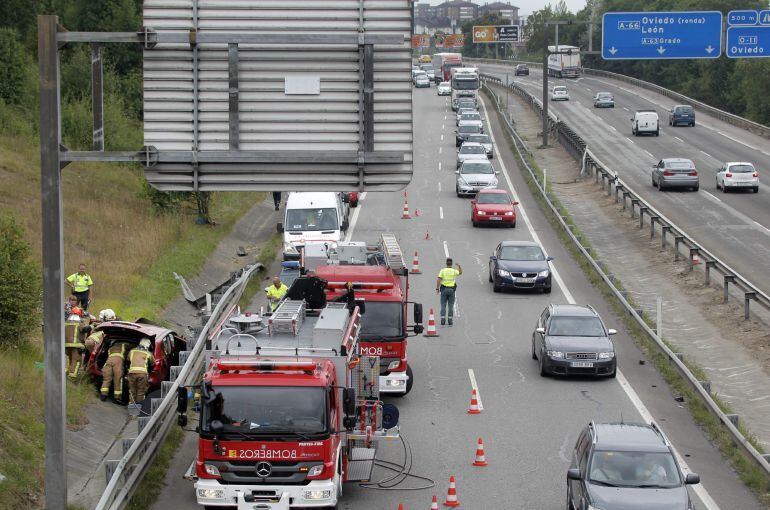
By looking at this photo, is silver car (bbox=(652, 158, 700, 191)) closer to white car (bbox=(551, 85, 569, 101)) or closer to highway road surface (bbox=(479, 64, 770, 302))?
highway road surface (bbox=(479, 64, 770, 302))

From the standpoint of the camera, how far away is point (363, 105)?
14297 mm

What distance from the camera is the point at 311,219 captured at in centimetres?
3766

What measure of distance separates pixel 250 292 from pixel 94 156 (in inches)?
726

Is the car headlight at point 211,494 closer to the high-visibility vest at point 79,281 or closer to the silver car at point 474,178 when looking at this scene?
the high-visibility vest at point 79,281

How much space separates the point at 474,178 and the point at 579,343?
27.8m

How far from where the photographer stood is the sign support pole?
45.8ft

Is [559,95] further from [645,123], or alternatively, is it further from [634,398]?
[634,398]

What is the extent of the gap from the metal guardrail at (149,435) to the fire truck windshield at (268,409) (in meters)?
1.39

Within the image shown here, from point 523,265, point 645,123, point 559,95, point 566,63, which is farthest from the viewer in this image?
point 566,63

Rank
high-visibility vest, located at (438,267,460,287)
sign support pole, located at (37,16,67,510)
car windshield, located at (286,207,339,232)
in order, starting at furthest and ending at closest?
car windshield, located at (286,207,339,232), high-visibility vest, located at (438,267,460,287), sign support pole, located at (37,16,67,510)

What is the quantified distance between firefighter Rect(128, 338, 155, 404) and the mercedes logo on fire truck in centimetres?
598

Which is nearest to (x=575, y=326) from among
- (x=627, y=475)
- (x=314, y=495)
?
(x=627, y=475)

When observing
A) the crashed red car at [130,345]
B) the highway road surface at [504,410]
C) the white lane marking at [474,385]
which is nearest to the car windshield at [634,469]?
the highway road surface at [504,410]

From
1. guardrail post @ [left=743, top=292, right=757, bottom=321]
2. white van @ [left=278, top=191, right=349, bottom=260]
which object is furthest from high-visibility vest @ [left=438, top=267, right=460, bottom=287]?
white van @ [left=278, top=191, right=349, bottom=260]
